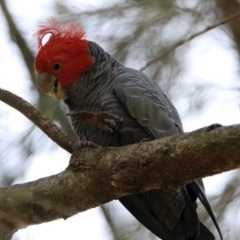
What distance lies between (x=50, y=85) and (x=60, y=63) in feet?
0.40

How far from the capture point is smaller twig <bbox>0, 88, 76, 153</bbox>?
6.27ft

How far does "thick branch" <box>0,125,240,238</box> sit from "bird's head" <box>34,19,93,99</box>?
27.7 inches

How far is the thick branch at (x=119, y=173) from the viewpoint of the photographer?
1.43m

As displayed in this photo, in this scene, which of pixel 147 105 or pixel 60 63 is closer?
pixel 147 105

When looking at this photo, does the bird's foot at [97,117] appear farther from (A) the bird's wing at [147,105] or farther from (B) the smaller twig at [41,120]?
(A) the bird's wing at [147,105]

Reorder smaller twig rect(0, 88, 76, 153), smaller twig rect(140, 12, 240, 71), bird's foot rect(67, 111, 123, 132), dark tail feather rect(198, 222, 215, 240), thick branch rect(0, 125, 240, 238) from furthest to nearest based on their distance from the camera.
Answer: smaller twig rect(140, 12, 240, 71) < dark tail feather rect(198, 222, 215, 240) < smaller twig rect(0, 88, 76, 153) < bird's foot rect(67, 111, 123, 132) < thick branch rect(0, 125, 240, 238)

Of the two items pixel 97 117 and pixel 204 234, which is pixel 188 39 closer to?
pixel 97 117

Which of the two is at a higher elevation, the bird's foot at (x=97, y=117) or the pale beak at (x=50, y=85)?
the bird's foot at (x=97, y=117)

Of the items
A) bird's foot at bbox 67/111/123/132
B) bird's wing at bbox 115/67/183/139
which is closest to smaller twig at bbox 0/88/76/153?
bird's foot at bbox 67/111/123/132

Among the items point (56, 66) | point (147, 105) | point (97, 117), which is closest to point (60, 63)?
point (56, 66)

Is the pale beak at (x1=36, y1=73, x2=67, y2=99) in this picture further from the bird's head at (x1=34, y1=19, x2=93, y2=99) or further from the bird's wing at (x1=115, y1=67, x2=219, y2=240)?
the bird's wing at (x1=115, y1=67, x2=219, y2=240)

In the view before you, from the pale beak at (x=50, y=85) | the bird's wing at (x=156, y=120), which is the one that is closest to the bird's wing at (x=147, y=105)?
the bird's wing at (x=156, y=120)

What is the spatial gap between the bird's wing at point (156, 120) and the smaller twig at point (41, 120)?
1.23ft

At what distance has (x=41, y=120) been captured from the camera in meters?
1.95
